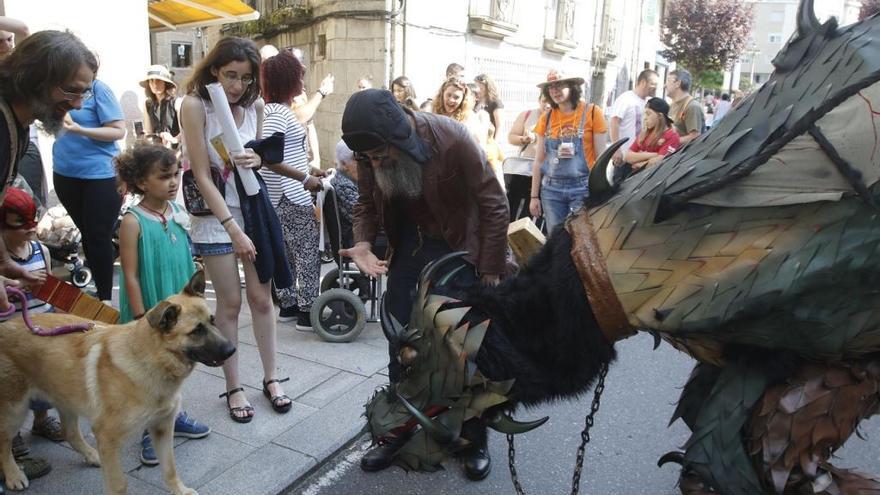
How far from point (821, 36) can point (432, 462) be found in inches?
69.2

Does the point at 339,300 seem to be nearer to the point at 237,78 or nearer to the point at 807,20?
the point at 237,78

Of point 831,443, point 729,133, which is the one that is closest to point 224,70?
point 729,133

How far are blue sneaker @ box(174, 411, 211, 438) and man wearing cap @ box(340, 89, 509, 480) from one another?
0.89 meters

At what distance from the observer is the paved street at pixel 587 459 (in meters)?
3.30

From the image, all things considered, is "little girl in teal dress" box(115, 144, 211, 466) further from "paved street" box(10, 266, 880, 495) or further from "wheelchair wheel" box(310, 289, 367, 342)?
"wheelchair wheel" box(310, 289, 367, 342)

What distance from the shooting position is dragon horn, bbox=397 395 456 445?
1.99 metres

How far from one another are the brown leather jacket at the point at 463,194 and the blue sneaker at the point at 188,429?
5.24 ft

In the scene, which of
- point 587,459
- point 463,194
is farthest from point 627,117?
point 463,194

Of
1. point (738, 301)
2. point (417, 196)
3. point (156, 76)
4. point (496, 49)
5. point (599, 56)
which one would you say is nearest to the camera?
point (738, 301)

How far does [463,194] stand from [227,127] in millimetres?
1233

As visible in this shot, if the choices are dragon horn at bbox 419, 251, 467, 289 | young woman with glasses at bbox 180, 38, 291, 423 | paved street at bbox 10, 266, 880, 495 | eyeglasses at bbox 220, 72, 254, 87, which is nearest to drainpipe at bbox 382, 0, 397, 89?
paved street at bbox 10, 266, 880, 495

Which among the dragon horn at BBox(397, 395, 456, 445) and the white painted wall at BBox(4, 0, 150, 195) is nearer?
the dragon horn at BBox(397, 395, 456, 445)

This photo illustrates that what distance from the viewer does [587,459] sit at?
11.9 ft

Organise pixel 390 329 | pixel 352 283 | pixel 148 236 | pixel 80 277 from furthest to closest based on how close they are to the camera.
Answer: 1. pixel 80 277
2. pixel 352 283
3. pixel 148 236
4. pixel 390 329
